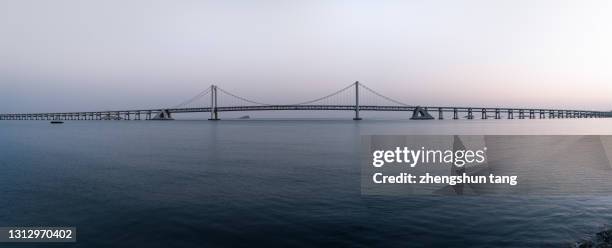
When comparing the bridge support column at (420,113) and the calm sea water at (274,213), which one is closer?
the calm sea water at (274,213)

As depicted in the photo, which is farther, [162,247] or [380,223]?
[380,223]

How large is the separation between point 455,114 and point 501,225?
144m

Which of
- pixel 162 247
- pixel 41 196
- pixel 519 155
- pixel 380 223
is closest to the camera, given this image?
pixel 162 247

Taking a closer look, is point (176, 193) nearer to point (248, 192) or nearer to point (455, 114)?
point (248, 192)

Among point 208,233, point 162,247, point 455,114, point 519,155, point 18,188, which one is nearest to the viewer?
point 162,247

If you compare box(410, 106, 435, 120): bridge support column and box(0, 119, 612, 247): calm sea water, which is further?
box(410, 106, 435, 120): bridge support column

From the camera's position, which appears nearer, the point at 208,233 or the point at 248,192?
the point at 208,233

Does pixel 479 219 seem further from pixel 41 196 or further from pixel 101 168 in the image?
pixel 101 168

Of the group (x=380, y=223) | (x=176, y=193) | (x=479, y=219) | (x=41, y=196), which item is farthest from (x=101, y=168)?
(x=479, y=219)

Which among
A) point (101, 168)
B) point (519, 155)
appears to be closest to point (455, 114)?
point (519, 155)

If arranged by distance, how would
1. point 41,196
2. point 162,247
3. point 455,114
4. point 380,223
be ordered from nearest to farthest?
1. point 162,247
2. point 380,223
3. point 41,196
4. point 455,114

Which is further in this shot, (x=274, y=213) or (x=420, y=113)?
(x=420, y=113)

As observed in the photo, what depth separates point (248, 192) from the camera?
527 inches

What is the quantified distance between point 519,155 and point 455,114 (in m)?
126
